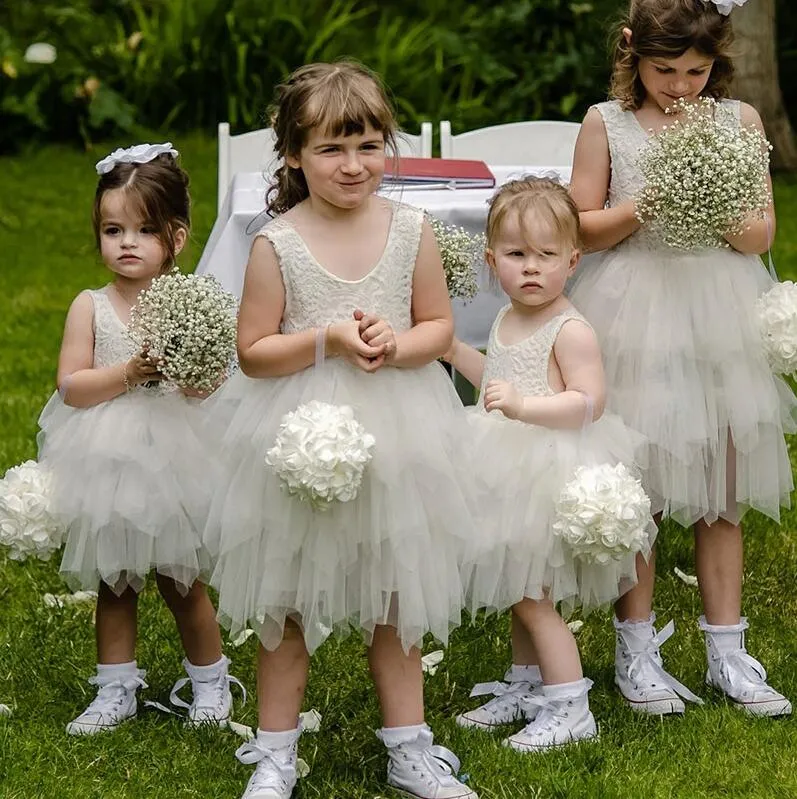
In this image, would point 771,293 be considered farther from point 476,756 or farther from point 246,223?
point 246,223

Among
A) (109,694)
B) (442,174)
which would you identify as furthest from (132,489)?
(442,174)

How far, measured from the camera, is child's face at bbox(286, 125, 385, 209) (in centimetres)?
313

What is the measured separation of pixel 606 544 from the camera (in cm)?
338

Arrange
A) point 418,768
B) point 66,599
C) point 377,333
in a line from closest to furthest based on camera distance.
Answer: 1. point 377,333
2. point 418,768
3. point 66,599

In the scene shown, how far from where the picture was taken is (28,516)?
3.56 meters

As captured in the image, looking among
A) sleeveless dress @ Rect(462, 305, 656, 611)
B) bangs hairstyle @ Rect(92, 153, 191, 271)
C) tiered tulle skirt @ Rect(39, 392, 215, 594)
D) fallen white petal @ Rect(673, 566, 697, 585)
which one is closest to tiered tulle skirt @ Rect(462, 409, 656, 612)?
sleeveless dress @ Rect(462, 305, 656, 611)

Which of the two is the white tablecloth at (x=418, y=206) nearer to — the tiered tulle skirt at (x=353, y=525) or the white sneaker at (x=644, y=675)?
the white sneaker at (x=644, y=675)

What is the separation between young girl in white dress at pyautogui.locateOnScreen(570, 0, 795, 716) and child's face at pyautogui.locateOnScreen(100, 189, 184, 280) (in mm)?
1070

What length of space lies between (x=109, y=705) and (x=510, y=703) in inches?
39.6

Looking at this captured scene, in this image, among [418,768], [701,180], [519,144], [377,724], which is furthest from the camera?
[519,144]

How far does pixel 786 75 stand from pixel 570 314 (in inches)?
334

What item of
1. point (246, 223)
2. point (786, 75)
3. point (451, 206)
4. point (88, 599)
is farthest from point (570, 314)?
point (786, 75)

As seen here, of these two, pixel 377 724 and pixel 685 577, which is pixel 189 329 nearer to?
pixel 377 724

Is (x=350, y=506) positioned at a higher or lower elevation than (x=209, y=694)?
higher
